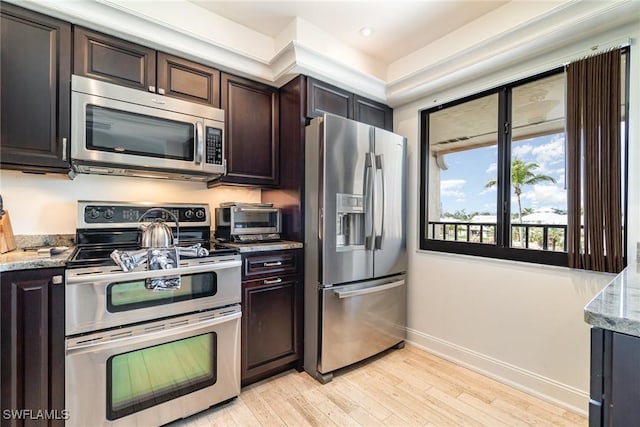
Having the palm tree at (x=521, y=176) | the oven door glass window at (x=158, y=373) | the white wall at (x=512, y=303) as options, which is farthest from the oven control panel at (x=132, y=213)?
the palm tree at (x=521, y=176)

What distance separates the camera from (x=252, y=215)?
2326mm

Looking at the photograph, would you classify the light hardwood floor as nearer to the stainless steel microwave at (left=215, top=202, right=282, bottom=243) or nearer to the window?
the window

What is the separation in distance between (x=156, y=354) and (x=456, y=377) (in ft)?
7.05

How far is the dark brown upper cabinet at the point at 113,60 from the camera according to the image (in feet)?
5.73

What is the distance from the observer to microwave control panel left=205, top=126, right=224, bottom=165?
2146 millimetres

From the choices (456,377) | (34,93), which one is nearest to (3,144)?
(34,93)

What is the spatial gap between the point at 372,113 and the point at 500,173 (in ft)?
4.17

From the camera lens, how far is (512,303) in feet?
7.16

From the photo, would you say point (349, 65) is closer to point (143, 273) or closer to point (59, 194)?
point (143, 273)

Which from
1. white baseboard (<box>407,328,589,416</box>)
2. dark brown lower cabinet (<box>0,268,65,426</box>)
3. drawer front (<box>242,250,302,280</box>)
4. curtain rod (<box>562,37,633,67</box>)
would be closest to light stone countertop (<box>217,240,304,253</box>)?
drawer front (<box>242,250,302,280</box>)

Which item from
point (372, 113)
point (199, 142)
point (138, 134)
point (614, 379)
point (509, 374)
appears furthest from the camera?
point (372, 113)

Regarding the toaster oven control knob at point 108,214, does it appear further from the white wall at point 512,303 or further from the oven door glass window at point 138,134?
the white wall at point 512,303

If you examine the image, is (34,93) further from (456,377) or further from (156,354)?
(456,377)
